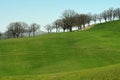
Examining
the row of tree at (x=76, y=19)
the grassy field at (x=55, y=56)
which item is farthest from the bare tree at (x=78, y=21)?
the grassy field at (x=55, y=56)

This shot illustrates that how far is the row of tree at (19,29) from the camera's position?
163 m

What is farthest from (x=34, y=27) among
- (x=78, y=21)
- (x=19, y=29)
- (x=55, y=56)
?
(x=55, y=56)

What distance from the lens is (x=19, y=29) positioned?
546 ft

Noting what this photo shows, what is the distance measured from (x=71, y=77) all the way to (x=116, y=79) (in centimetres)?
474

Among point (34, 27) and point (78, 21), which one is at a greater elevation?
point (78, 21)

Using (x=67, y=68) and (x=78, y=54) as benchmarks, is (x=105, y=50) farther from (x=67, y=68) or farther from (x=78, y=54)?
(x=67, y=68)

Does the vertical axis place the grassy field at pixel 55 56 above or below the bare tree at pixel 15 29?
below

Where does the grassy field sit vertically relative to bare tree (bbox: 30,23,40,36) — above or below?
below

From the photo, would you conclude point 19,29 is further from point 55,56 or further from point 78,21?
point 55,56

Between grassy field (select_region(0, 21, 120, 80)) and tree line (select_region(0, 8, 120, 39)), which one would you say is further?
tree line (select_region(0, 8, 120, 39))

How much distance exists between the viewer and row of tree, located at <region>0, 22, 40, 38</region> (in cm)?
16271

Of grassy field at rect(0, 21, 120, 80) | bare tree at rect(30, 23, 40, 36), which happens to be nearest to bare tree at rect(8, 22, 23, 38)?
bare tree at rect(30, 23, 40, 36)

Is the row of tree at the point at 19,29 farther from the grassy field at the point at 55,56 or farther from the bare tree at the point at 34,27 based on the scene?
the grassy field at the point at 55,56

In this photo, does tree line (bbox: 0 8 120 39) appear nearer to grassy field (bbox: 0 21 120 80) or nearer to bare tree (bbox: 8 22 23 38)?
bare tree (bbox: 8 22 23 38)
